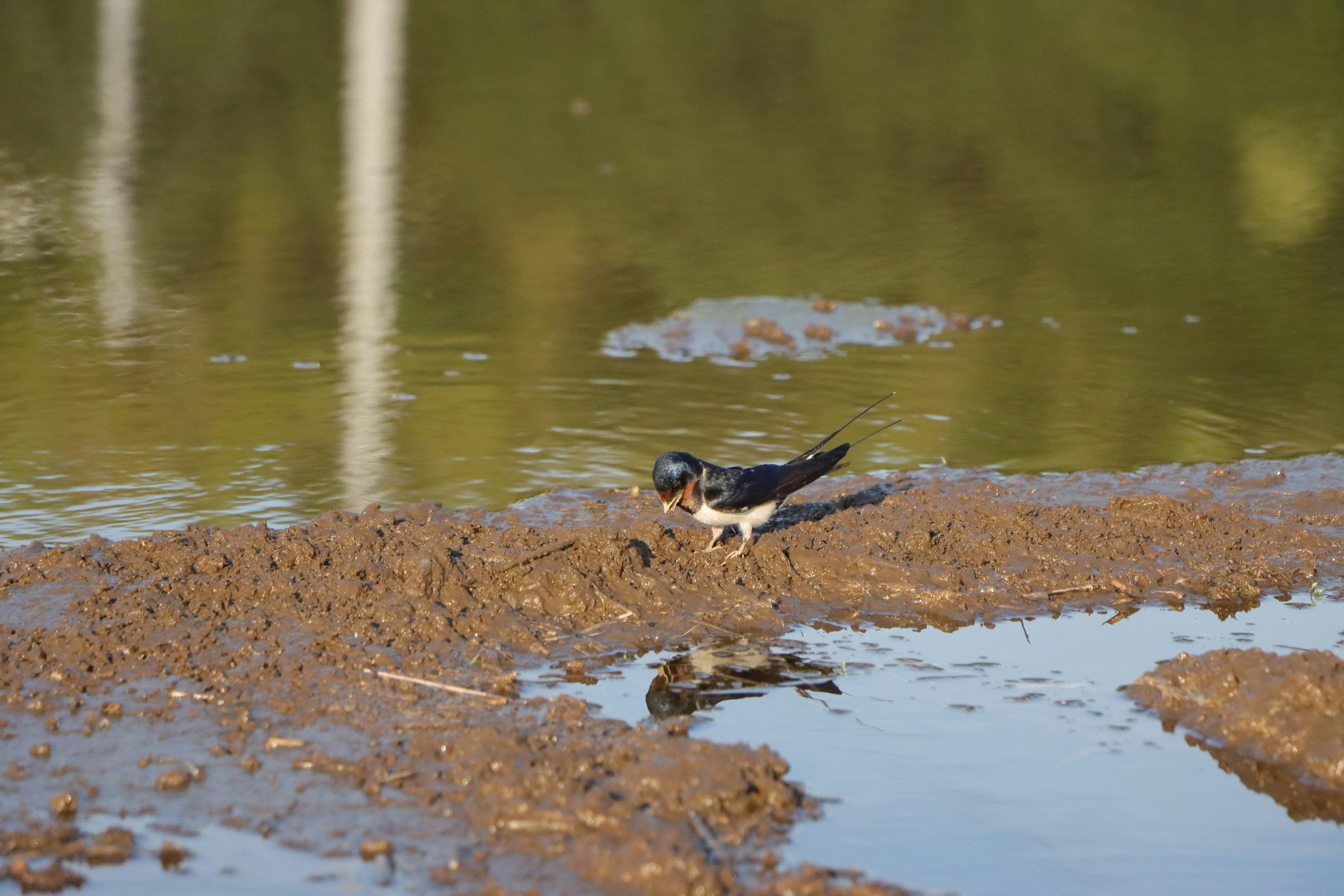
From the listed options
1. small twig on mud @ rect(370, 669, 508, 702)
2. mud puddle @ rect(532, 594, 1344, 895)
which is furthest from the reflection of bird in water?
small twig on mud @ rect(370, 669, 508, 702)

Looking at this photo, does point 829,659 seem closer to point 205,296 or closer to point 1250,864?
point 1250,864

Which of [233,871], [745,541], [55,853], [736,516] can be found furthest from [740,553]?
[55,853]

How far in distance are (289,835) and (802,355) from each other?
6.91 metres

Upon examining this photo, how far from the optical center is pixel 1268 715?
506 cm

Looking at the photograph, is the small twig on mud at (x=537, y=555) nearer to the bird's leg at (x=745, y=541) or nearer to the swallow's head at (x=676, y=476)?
the swallow's head at (x=676, y=476)

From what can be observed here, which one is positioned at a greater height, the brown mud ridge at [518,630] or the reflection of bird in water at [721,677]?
the brown mud ridge at [518,630]

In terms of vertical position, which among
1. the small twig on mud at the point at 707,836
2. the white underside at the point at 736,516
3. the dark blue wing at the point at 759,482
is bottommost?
the small twig on mud at the point at 707,836

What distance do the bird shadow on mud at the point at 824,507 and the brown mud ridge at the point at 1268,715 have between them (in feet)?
6.82

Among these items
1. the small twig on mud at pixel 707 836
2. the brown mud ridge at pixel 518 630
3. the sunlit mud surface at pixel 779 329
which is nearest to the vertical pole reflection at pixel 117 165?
the sunlit mud surface at pixel 779 329

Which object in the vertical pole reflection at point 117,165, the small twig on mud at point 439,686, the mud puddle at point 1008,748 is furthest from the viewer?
the vertical pole reflection at point 117,165

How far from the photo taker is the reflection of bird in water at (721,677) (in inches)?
213

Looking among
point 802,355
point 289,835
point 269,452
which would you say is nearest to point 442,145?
point 802,355

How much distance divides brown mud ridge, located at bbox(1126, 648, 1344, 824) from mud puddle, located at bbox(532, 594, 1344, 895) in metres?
0.06

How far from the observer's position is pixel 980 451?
8477 mm
